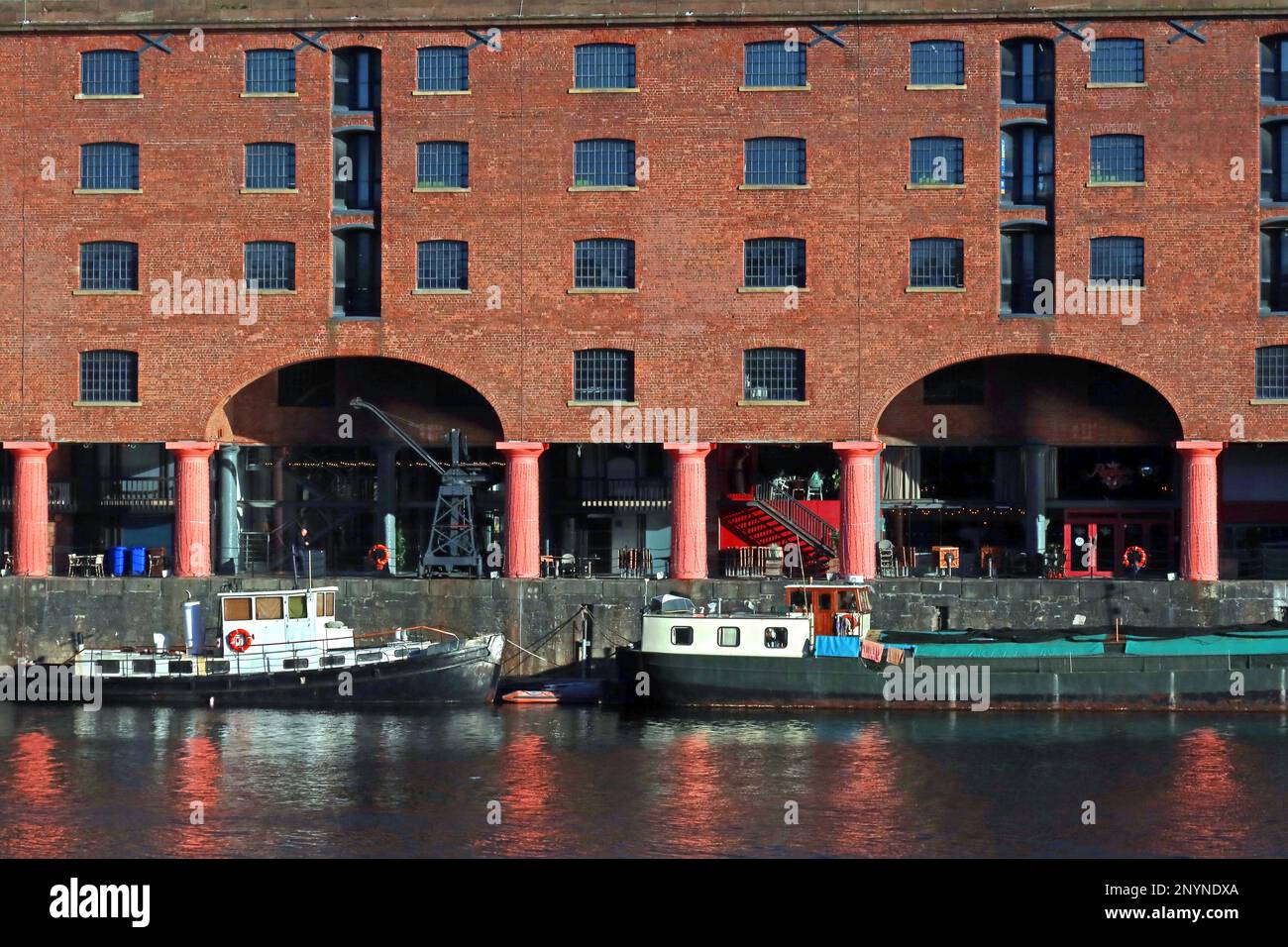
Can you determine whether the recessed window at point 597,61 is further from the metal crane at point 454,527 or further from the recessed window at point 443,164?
the metal crane at point 454,527

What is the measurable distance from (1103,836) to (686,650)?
18.6 metres

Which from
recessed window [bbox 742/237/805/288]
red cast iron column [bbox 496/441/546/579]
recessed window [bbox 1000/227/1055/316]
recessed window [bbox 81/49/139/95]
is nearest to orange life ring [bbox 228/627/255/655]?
red cast iron column [bbox 496/441/546/579]

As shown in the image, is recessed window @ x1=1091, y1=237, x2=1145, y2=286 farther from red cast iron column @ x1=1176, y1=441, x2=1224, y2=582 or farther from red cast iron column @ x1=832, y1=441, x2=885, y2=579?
red cast iron column @ x1=832, y1=441, x2=885, y2=579

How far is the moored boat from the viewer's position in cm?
5966

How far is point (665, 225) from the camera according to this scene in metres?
67.6

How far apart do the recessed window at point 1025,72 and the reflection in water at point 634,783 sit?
20044 mm

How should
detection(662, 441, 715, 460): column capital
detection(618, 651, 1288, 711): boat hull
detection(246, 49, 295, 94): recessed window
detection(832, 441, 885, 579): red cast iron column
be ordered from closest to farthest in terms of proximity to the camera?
1. detection(618, 651, 1288, 711): boat hull
2. detection(832, 441, 885, 579): red cast iron column
3. detection(662, 441, 715, 460): column capital
4. detection(246, 49, 295, 94): recessed window

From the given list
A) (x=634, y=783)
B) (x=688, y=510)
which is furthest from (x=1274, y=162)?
(x=634, y=783)

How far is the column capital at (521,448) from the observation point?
223ft

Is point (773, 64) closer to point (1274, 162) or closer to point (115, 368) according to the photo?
point (1274, 162)

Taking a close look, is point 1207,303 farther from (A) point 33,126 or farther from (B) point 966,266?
(A) point 33,126

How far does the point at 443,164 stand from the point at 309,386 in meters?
10.8

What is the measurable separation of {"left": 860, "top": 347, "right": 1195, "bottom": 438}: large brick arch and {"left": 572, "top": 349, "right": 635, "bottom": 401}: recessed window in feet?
24.5

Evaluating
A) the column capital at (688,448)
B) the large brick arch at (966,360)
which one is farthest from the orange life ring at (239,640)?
the large brick arch at (966,360)
